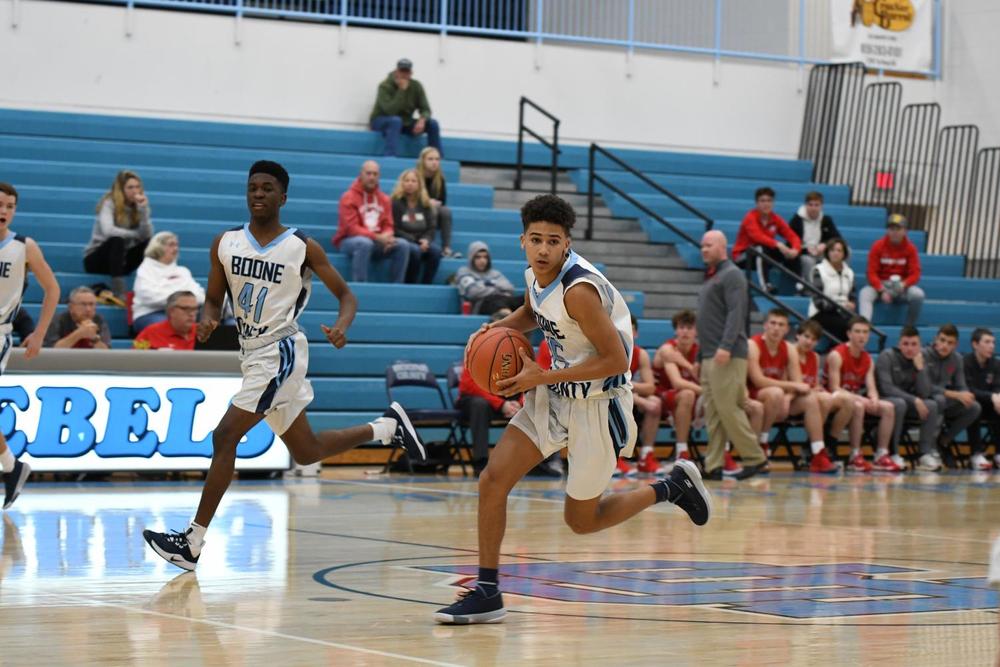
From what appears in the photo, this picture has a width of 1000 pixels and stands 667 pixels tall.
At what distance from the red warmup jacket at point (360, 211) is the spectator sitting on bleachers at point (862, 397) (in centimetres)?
444

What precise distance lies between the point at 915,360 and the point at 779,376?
5.54ft

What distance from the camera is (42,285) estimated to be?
8.33 m

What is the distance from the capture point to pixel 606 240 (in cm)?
1667

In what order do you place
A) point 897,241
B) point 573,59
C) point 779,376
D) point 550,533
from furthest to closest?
point 573,59 < point 897,241 < point 779,376 < point 550,533

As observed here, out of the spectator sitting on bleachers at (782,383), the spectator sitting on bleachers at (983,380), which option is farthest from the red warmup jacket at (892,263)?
the spectator sitting on bleachers at (782,383)

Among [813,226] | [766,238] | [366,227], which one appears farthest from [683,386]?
[813,226]

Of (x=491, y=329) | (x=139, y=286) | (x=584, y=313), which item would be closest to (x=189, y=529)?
(x=491, y=329)

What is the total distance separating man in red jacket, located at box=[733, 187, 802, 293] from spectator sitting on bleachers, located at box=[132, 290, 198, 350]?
645 cm

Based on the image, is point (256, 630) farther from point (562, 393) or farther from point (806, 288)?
point (806, 288)

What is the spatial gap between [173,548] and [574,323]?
7.01ft

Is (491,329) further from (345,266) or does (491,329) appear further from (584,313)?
(345,266)

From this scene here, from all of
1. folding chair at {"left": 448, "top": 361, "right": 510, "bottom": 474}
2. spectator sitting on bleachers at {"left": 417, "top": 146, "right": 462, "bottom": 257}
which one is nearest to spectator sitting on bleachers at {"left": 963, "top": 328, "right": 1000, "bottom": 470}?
folding chair at {"left": 448, "top": 361, "right": 510, "bottom": 474}

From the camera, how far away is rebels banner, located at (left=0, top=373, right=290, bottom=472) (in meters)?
10.9

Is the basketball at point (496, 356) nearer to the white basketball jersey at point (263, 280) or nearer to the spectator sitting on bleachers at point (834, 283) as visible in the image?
the white basketball jersey at point (263, 280)
